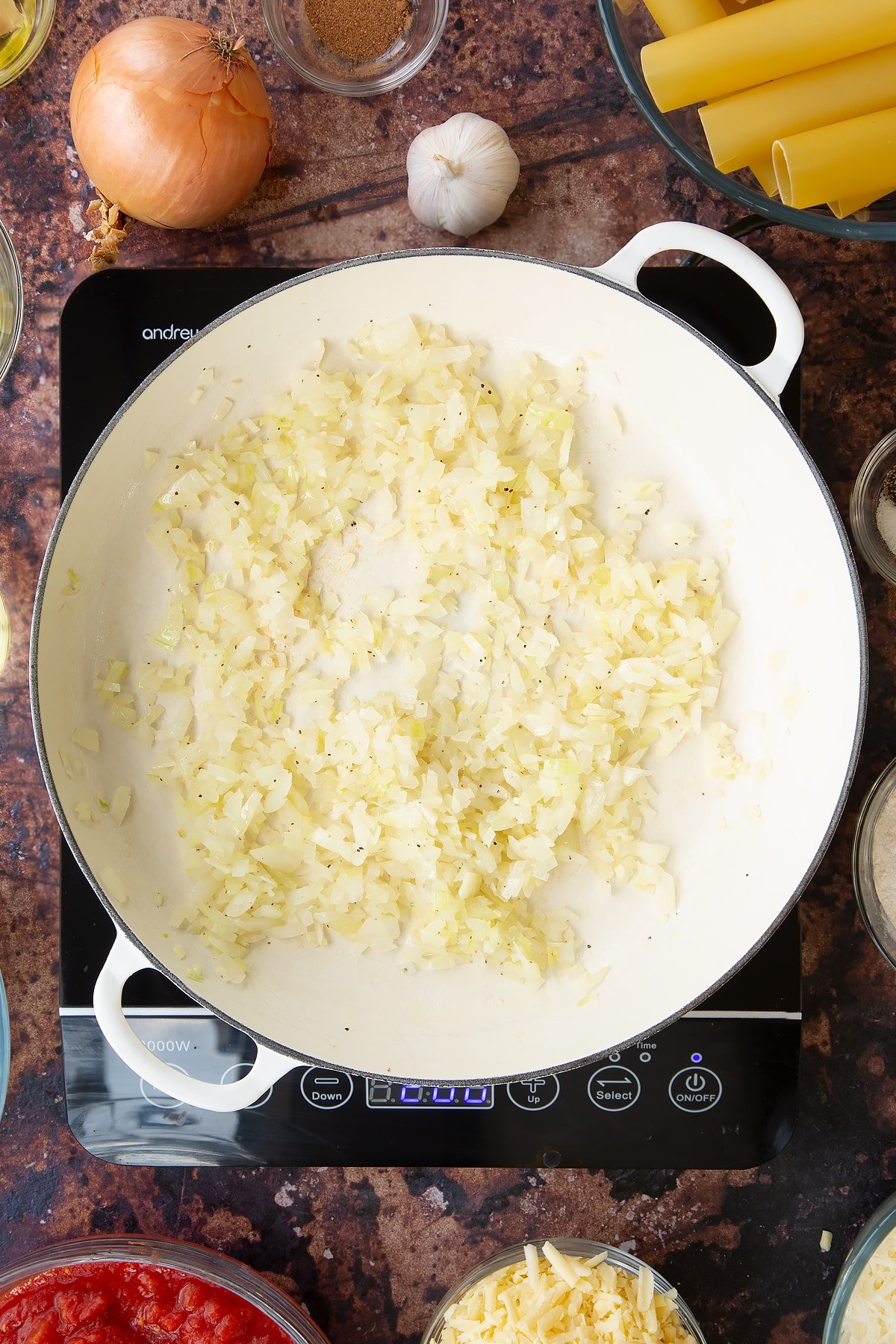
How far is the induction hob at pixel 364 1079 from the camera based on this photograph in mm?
1177

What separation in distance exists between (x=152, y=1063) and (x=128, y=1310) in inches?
15.7

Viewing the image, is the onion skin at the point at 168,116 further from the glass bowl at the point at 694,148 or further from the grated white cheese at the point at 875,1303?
the grated white cheese at the point at 875,1303

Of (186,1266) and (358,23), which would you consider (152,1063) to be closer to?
(186,1266)

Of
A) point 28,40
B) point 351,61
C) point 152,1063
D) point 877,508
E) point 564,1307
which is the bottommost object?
point 564,1307

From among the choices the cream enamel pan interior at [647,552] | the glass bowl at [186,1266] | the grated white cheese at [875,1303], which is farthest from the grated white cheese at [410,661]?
the grated white cheese at [875,1303]

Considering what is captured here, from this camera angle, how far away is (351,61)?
1181 millimetres

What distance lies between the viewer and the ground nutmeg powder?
3.79 feet

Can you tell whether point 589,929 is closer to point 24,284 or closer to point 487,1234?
point 487,1234

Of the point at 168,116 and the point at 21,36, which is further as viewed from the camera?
the point at 21,36

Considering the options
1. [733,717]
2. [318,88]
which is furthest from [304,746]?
[318,88]

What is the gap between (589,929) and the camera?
1187 millimetres

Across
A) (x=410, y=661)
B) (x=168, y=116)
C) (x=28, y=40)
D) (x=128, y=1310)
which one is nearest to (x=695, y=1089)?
(x=410, y=661)

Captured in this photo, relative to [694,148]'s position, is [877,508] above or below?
below

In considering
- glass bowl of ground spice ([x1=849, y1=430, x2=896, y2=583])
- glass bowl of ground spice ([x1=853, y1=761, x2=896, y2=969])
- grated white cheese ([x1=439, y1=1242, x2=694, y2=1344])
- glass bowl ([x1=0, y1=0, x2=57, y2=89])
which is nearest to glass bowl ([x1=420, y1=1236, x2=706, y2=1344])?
grated white cheese ([x1=439, y1=1242, x2=694, y2=1344])
